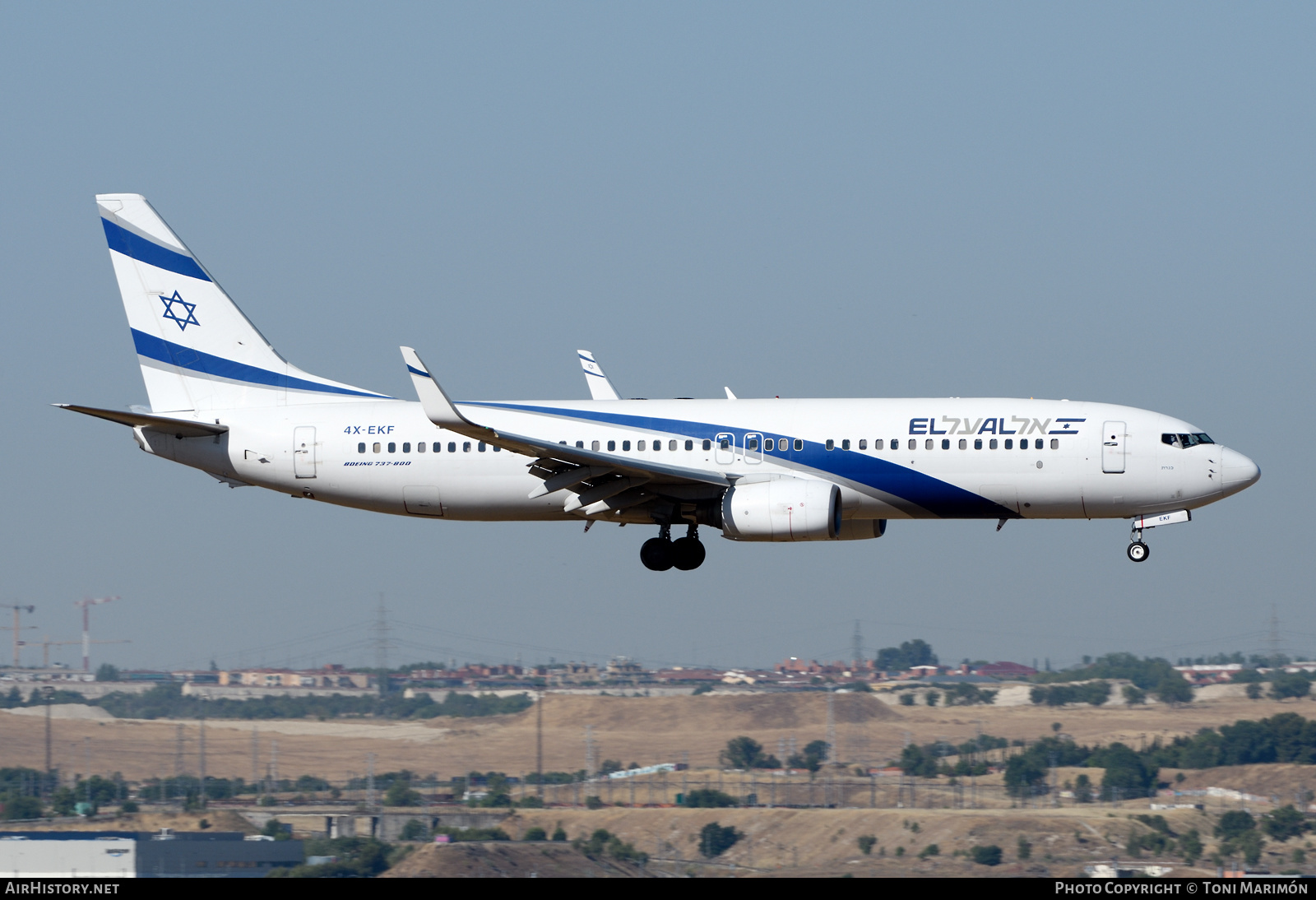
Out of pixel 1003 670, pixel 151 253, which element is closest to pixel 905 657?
pixel 1003 670

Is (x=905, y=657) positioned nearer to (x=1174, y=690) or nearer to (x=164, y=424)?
(x=1174, y=690)

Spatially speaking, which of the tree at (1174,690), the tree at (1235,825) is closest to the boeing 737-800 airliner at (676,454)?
the tree at (1235,825)

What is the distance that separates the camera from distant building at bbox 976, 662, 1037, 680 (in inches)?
3822

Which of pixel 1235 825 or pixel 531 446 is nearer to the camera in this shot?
pixel 531 446

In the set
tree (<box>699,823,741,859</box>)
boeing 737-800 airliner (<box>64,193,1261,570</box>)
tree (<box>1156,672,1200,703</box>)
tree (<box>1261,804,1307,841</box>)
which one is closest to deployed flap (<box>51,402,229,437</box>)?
boeing 737-800 airliner (<box>64,193,1261,570</box>)

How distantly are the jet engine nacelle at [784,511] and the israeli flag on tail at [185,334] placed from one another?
1274 centimetres

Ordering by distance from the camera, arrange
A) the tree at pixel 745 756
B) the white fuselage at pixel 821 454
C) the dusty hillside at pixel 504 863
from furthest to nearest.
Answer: the tree at pixel 745 756 < the dusty hillside at pixel 504 863 < the white fuselage at pixel 821 454

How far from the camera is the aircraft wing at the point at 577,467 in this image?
38.7 m

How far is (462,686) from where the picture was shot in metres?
75.3

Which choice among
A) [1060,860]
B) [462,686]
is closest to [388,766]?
[462,686]

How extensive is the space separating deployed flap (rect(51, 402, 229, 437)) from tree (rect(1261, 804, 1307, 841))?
134 feet

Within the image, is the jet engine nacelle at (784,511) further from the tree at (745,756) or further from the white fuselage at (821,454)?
the tree at (745,756)

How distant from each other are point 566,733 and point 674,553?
26.2 meters

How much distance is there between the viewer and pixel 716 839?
58.6 metres
